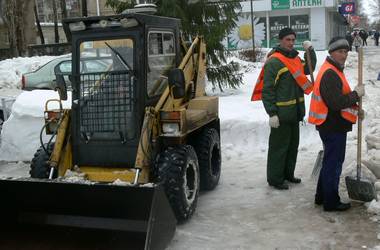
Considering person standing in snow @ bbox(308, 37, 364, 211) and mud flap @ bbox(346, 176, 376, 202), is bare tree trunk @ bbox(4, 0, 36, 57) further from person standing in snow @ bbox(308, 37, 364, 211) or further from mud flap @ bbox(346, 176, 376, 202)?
mud flap @ bbox(346, 176, 376, 202)

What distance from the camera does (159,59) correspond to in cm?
585

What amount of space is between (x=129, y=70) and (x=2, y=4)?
84.4 ft

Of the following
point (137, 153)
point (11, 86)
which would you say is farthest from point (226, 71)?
point (11, 86)

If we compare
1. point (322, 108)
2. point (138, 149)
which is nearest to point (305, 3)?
point (322, 108)

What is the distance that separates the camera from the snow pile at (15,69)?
22044mm

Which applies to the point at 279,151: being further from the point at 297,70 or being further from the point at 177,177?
the point at 177,177

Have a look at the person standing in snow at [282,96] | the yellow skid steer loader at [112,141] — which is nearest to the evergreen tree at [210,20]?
the person standing in snow at [282,96]

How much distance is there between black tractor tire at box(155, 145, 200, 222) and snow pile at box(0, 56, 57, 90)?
57.6ft

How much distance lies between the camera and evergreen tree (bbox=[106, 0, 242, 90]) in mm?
12258

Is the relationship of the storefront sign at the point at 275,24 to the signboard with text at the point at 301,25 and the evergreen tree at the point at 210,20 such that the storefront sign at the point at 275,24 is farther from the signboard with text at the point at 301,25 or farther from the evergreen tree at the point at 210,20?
the evergreen tree at the point at 210,20

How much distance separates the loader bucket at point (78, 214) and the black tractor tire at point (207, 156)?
1.77 metres

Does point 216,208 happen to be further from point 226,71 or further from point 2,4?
point 2,4

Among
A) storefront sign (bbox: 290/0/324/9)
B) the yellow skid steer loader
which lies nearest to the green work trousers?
the yellow skid steer loader

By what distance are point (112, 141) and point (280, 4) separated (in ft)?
111
